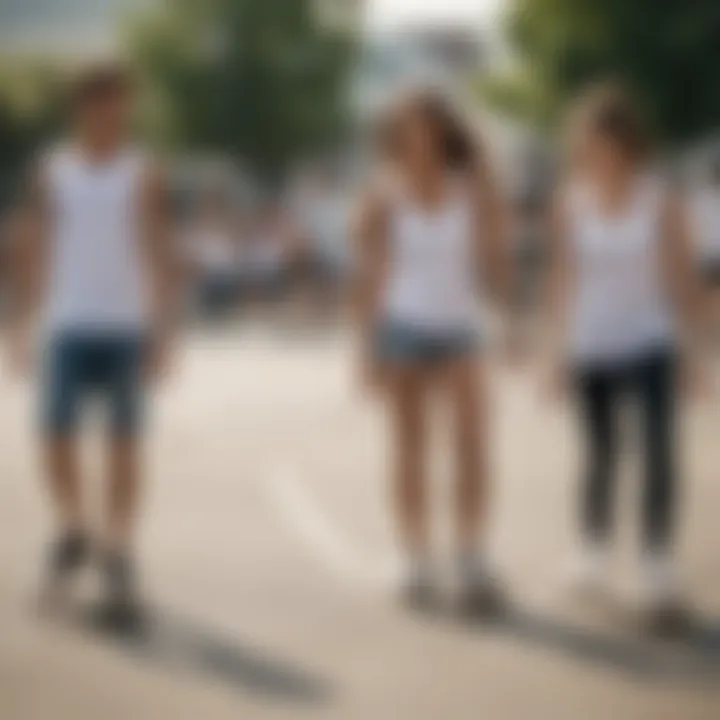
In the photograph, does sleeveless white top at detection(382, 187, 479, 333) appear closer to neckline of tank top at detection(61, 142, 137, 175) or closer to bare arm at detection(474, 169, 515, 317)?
bare arm at detection(474, 169, 515, 317)

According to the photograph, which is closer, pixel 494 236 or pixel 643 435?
pixel 494 236

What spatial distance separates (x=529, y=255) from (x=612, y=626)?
503 millimetres

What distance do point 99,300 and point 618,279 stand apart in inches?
25.8

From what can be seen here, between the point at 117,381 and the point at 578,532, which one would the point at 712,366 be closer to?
the point at 578,532

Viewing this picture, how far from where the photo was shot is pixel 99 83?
59.1 inches

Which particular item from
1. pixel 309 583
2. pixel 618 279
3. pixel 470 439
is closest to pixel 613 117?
pixel 618 279

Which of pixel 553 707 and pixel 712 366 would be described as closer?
pixel 553 707

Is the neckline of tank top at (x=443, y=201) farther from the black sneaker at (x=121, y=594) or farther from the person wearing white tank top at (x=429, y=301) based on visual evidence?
the black sneaker at (x=121, y=594)

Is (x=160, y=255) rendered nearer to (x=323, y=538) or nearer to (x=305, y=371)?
(x=305, y=371)

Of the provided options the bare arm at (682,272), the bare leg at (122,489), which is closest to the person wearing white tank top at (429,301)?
the bare arm at (682,272)

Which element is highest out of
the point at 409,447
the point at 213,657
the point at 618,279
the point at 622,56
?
the point at 622,56

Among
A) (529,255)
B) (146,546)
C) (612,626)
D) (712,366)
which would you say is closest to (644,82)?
(529,255)

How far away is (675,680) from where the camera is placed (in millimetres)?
1569

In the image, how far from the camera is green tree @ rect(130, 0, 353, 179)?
1491mm
